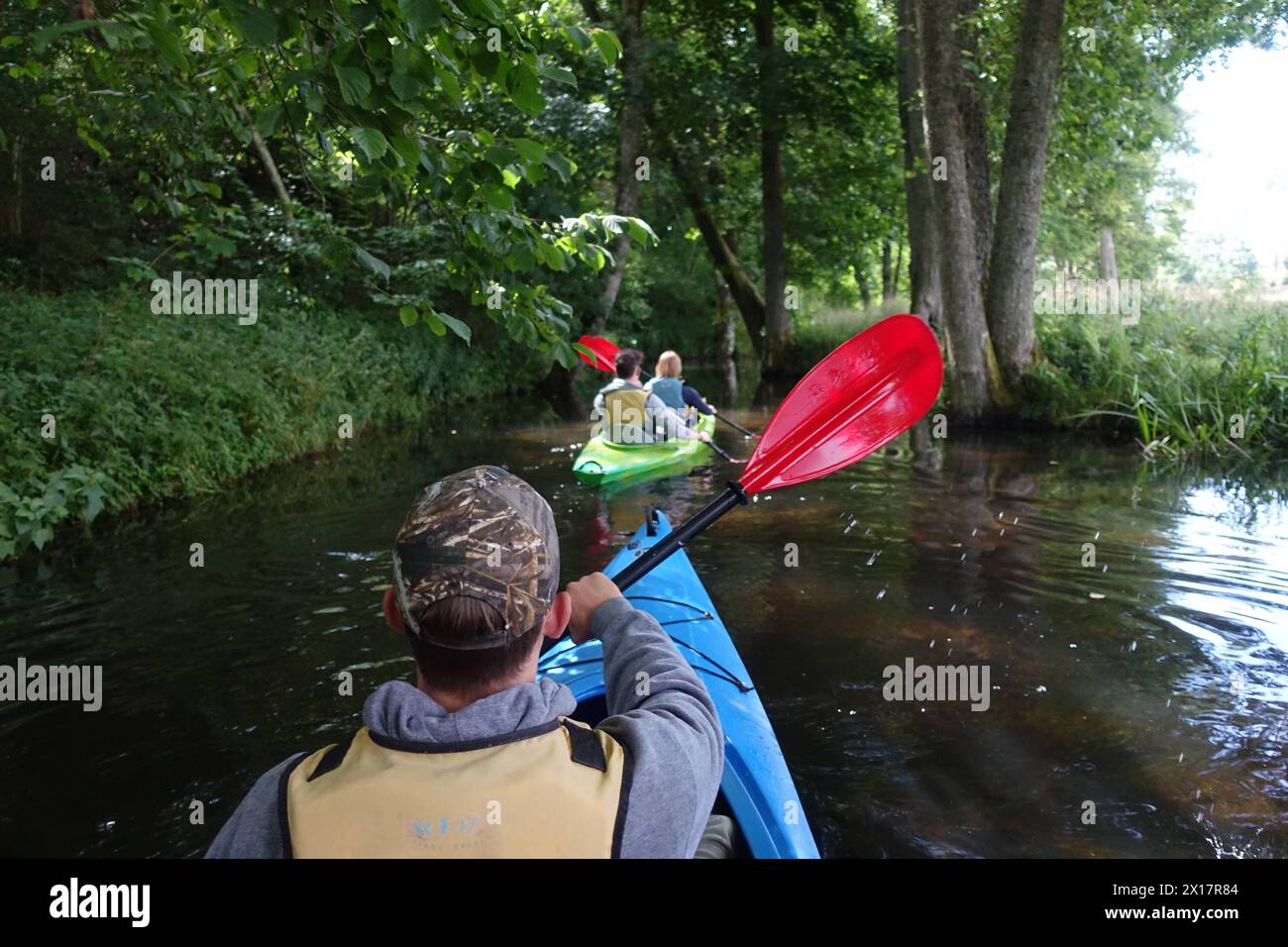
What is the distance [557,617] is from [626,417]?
7982 millimetres

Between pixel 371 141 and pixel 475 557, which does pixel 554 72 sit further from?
pixel 475 557

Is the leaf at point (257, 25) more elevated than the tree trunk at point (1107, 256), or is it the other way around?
the tree trunk at point (1107, 256)

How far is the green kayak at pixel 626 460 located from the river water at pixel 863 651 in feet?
1.34

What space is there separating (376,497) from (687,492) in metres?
2.74

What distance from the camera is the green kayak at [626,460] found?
9.23 metres

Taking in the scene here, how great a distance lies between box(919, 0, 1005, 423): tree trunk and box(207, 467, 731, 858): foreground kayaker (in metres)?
10.1

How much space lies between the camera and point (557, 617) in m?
1.63

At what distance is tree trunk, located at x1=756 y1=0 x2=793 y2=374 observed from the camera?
16.2 metres

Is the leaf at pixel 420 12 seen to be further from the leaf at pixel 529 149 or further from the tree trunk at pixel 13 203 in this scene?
the tree trunk at pixel 13 203

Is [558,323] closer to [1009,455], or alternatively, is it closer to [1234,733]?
[1234,733]

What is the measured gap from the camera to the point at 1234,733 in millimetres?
3887

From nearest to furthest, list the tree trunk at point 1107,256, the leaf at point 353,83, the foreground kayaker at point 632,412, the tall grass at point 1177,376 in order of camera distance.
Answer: the leaf at point 353,83 < the foreground kayaker at point 632,412 < the tall grass at point 1177,376 < the tree trunk at point 1107,256

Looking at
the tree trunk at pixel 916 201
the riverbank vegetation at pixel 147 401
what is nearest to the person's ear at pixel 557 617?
the riverbank vegetation at pixel 147 401

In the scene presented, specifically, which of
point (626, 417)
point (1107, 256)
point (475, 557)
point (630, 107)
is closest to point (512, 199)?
point (475, 557)
